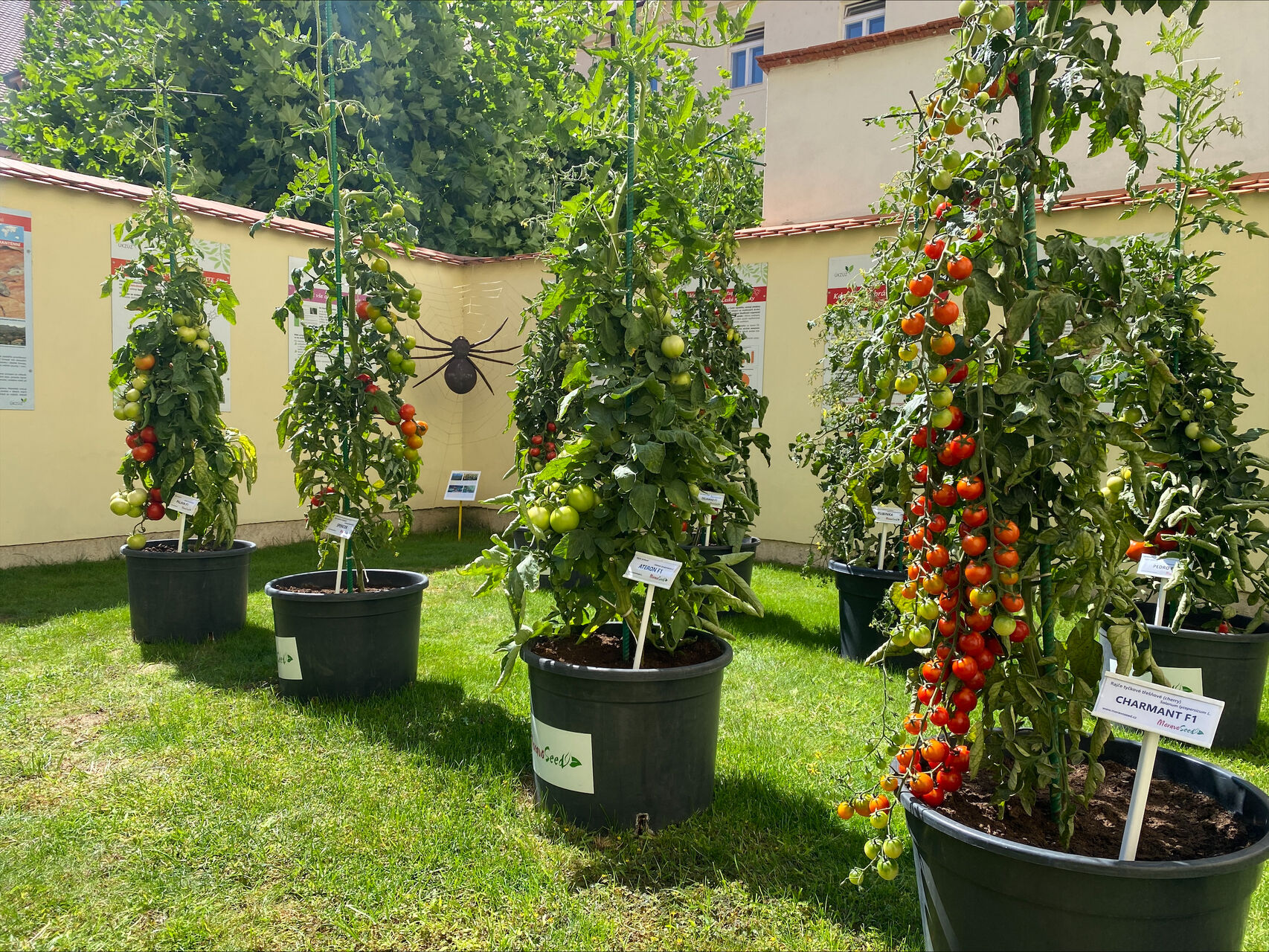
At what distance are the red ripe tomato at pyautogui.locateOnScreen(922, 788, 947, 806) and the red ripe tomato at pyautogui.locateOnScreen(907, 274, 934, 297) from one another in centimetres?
85

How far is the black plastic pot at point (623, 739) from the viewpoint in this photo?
1975 mm

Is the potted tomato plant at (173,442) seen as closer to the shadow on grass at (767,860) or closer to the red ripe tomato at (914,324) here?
the shadow on grass at (767,860)

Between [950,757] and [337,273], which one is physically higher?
[337,273]

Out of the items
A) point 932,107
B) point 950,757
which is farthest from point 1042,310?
point 950,757

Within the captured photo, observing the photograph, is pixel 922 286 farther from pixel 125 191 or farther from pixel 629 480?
pixel 125 191

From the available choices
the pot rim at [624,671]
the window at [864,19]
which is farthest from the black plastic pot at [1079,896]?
the window at [864,19]

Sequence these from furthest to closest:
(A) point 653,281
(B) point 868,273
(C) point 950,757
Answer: (B) point 868,273, (A) point 653,281, (C) point 950,757

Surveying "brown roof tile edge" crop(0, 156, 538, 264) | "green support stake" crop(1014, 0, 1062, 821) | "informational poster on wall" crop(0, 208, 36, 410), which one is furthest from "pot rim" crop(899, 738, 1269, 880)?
"informational poster on wall" crop(0, 208, 36, 410)

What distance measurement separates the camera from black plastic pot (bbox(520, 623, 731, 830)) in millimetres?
1975

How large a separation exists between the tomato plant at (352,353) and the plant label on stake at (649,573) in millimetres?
1302

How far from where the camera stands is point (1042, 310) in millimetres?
1320

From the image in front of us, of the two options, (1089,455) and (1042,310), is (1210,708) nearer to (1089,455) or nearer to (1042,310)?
(1089,455)

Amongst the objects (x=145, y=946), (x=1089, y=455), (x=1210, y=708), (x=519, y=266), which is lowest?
A: (x=145, y=946)

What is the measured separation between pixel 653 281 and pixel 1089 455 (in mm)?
1164
